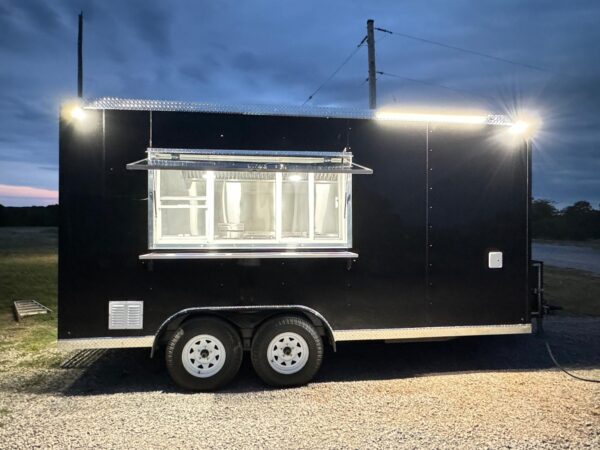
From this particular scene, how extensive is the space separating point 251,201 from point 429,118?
2189mm

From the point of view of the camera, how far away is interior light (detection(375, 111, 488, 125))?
525cm

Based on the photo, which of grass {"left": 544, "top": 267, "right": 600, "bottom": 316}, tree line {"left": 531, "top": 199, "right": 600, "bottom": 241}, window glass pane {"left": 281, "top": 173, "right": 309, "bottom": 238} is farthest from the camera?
tree line {"left": 531, "top": 199, "right": 600, "bottom": 241}

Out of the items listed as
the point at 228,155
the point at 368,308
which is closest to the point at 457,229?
the point at 368,308

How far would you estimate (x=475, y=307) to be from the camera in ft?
17.6

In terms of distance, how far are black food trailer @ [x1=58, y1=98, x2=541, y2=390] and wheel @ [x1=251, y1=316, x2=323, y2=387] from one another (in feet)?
0.05

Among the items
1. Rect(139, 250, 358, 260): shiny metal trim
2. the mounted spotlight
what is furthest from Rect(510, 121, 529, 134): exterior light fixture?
Rect(139, 250, 358, 260): shiny metal trim

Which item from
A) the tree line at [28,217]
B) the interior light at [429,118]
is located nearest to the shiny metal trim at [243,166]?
the interior light at [429,118]

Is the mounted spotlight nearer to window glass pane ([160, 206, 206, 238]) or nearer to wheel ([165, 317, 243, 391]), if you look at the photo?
window glass pane ([160, 206, 206, 238])

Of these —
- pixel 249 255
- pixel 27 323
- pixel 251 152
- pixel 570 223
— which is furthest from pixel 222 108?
pixel 570 223

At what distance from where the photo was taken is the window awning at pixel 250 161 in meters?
4.85

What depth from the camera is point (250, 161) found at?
508 centimetres

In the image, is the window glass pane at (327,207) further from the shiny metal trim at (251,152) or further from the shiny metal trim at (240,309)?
the shiny metal trim at (240,309)

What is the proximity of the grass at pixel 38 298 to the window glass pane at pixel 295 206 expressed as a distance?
318 centimetres

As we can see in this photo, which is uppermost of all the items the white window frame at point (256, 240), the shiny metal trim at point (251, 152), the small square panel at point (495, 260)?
the shiny metal trim at point (251, 152)
